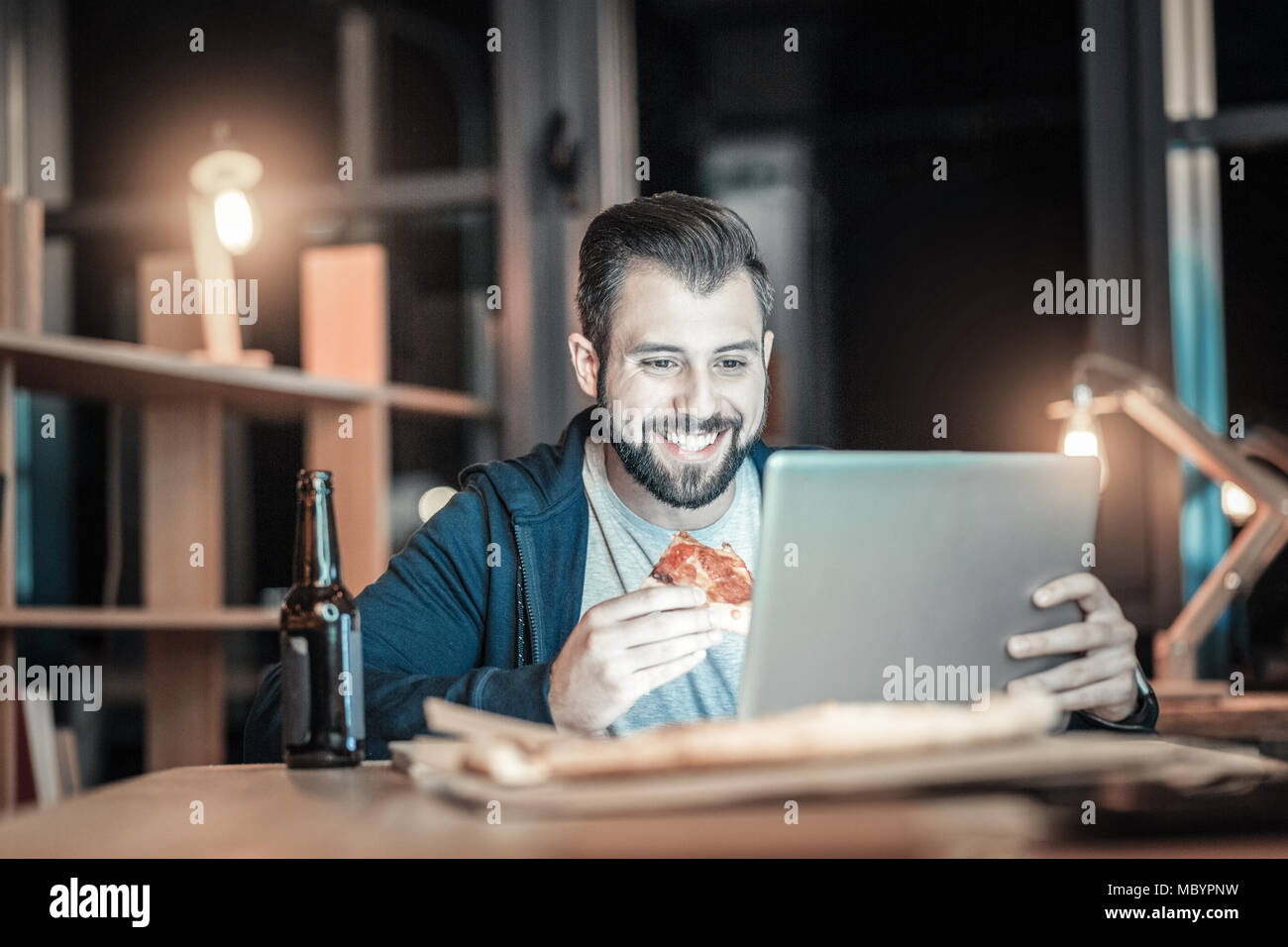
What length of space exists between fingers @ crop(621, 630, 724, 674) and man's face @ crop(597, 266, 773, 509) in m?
0.63

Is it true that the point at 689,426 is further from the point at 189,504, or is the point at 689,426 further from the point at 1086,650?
the point at 189,504

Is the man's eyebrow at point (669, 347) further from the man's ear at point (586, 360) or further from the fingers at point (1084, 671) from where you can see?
the fingers at point (1084, 671)

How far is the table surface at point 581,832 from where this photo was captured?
62 centimetres

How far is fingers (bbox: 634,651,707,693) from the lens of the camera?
1111 mm

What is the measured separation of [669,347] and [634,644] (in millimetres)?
704

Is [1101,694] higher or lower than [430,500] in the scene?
lower

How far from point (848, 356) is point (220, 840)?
9.16ft

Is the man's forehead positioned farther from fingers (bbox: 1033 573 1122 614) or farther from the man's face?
fingers (bbox: 1033 573 1122 614)

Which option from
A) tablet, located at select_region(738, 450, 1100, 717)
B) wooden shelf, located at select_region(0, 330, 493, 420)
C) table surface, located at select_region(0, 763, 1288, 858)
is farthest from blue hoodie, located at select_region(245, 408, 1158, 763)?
wooden shelf, located at select_region(0, 330, 493, 420)

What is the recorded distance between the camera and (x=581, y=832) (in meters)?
0.67

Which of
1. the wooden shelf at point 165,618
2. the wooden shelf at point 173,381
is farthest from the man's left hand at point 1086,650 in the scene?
the wooden shelf at point 165,618

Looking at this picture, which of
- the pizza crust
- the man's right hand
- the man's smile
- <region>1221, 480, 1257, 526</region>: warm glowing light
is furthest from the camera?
<region>1221, 480, 1257, 526</region>: warm glowing light

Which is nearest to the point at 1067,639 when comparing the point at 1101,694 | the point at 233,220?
the point at 1101,694
